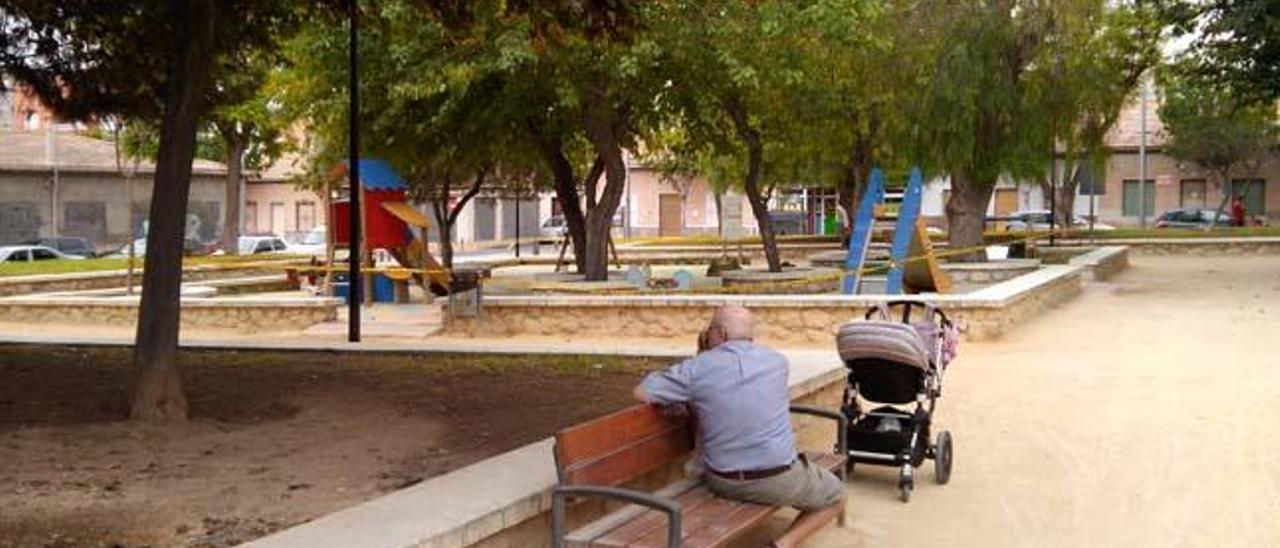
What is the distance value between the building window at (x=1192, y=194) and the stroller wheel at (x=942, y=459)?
56.2 metres

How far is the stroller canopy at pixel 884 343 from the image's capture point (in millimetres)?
7070

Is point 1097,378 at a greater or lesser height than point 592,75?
lesser

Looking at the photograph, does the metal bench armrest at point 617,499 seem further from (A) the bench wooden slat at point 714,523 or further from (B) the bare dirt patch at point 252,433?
(B) the bare dirt patch at point 252,433

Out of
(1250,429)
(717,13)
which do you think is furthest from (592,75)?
(1250,429)

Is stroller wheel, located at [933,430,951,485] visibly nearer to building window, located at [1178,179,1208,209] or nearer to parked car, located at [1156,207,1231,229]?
parked car, located at [1156,207,1231,229]

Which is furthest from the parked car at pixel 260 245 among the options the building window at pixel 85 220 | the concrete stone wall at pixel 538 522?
the concrete stone wall at pixel 538 522

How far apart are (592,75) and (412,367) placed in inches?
378

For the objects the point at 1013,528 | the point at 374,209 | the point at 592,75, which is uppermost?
the point at 592,75

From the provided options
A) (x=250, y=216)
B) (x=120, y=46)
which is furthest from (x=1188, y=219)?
(x=120, y=46)

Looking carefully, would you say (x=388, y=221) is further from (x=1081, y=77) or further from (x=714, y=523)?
(x=714, y=523)

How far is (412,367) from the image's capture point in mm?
9969

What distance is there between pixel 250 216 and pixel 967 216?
45271 mm

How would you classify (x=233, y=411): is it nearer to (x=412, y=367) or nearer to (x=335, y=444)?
(x=335, y=444)

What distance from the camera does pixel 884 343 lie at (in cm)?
709
